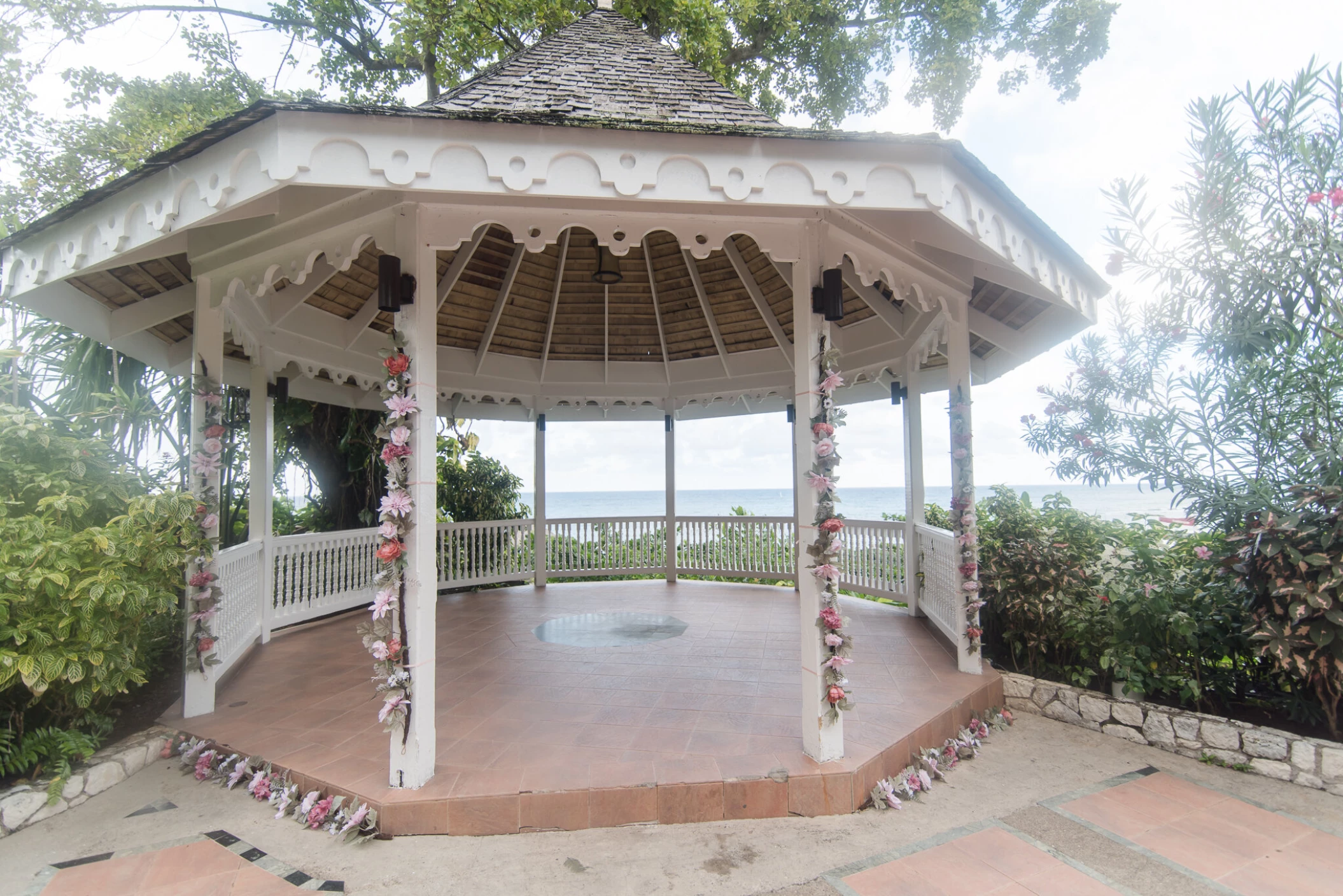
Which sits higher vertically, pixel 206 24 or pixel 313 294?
pixel 206 24

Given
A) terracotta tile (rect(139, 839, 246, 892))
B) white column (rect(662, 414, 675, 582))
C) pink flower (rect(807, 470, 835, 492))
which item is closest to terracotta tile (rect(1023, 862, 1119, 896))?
pink flower (rect(807, 470, 835, 492))

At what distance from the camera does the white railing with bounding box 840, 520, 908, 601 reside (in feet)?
22.4

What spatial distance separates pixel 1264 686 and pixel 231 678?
23.1ft

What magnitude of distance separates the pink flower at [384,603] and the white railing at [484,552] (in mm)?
5327

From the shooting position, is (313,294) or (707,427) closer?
(313,294)

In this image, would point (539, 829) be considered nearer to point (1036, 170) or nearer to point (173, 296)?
point (173, 296)

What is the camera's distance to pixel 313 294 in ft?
18.5

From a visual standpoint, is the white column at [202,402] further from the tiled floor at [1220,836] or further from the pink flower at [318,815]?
the tiled floor at [1220,836]

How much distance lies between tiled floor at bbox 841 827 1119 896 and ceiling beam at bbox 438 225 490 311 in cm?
528

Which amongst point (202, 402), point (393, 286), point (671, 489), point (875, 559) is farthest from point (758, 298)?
point (202, 402)

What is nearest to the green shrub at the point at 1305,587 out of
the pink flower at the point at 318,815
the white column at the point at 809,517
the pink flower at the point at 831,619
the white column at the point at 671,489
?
the pink flower at the point at 831,619

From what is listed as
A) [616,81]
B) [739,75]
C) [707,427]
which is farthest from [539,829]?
[707,427]

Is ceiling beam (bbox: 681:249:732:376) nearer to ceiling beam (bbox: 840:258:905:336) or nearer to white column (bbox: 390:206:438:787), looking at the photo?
ceiling beam (bbox: 840:258:905:336)

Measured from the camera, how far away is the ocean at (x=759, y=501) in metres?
41.6
